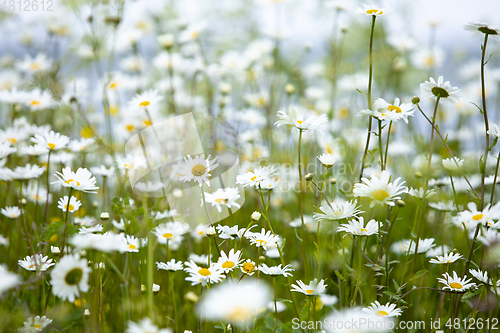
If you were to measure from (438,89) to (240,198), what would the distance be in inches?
22.8

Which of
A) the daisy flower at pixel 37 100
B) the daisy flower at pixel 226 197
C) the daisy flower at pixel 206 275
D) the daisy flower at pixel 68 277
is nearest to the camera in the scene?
the daisy flower at pixel 68 277

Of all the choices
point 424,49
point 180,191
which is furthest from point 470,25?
point 424,49

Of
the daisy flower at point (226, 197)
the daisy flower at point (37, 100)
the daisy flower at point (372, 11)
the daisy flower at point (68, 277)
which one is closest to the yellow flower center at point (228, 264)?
the daisy flower at point (226, 197)

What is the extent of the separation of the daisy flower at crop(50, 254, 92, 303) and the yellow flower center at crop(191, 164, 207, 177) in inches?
12.1

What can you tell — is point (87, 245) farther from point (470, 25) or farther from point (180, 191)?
point (470, 25)

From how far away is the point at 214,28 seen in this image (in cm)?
249

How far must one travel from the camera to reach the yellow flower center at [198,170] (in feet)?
2.80

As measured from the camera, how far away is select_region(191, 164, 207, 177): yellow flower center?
0.85 meters

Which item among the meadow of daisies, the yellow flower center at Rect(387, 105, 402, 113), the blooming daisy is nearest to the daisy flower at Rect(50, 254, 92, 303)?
the meadow of daisies

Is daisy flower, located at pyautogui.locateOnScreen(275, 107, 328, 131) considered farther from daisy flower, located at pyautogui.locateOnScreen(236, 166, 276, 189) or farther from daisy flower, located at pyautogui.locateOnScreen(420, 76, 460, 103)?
daisy flower, located at pyautogui.locateOnScreen(420, 76, 460, 103)

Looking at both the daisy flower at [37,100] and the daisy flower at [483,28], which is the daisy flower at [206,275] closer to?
the daisy flower at [483,28]

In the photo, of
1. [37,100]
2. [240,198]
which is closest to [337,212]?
[240,198]

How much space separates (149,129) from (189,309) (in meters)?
0.76

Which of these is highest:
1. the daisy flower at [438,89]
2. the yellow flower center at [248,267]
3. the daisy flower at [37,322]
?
the daisy flower at [438,89]
